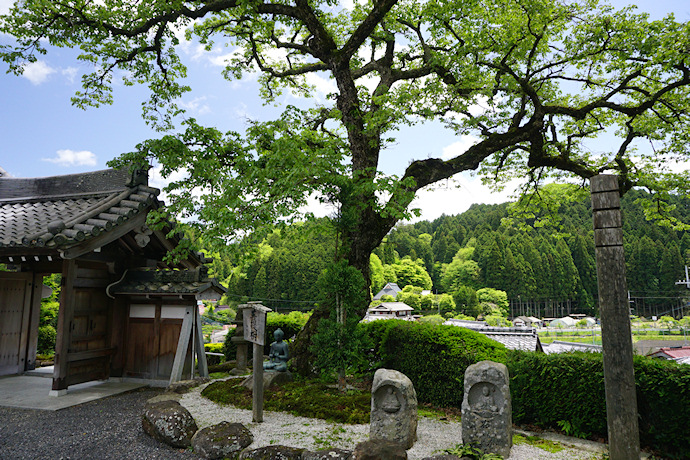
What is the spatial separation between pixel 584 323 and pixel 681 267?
1625cm

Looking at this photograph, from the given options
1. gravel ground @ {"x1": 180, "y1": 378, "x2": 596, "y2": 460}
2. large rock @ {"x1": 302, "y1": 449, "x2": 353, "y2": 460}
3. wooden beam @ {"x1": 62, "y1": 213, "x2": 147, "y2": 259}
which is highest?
wooden beam @ {"x1": 62, "y1": 213, "x2": 147, "y2": 259}

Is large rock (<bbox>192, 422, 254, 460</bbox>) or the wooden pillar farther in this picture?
the wooden pillar

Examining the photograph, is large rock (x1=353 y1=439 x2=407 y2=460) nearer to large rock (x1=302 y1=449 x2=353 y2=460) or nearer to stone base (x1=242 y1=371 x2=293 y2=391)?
large rock (x1=302 y1=449 x2=353 y2=460)

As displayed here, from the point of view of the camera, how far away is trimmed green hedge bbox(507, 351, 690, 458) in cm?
505

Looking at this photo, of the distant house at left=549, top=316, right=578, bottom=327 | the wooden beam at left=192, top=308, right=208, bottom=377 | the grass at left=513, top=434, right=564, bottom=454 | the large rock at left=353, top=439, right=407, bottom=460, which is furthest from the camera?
the distant house at left=549, top=316, right=578, bottom=327

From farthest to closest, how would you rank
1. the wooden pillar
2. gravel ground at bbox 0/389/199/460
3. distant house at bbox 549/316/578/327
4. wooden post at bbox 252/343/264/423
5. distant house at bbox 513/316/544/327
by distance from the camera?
distant house at bbox 549/316/578/327 < distant house at bbox 513/316/544/327 < the wooden pillar < wooden post at bbox 252/343/264/423 < gravel ground at bbox 0/389/199/460

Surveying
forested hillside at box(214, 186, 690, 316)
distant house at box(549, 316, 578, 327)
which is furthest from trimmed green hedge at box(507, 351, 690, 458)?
distant house at box(549, 316, 578, 327)

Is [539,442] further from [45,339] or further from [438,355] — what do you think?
[45,339]

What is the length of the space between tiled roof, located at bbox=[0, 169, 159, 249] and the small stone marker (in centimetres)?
679

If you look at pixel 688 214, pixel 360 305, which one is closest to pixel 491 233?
pixel 688 214

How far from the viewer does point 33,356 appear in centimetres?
970

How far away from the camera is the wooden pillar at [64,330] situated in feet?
24.1

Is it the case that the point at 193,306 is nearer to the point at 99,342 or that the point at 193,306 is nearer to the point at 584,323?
the point at 99,342

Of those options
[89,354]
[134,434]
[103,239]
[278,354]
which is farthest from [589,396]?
[89,354]
